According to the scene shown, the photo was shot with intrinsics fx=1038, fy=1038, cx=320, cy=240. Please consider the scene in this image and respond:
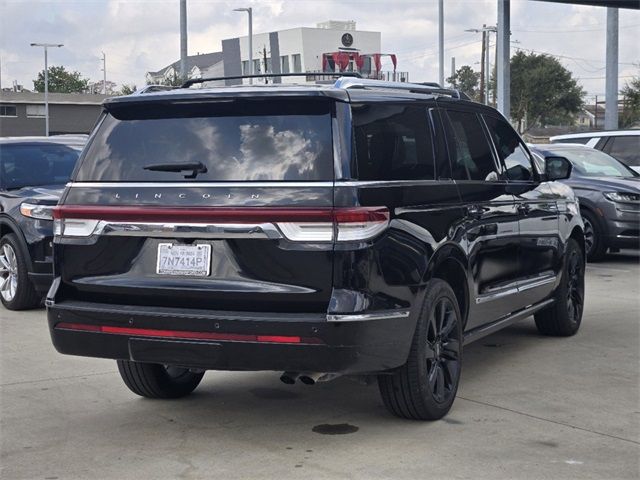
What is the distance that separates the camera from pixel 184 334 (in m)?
5.37

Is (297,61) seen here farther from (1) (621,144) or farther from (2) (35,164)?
(2) (35,164)

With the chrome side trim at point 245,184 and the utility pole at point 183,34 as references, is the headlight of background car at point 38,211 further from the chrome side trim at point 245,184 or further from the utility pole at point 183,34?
the utility pole at point 183,34

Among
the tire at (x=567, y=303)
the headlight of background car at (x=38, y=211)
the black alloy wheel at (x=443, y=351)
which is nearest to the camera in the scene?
the black alloy wheel at (x=443, y=351)

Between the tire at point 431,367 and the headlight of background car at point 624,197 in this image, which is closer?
the tire at point 431,367

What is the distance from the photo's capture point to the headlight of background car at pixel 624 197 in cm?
1449

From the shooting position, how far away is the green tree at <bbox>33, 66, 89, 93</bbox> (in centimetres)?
11200

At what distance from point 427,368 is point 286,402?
1080mm

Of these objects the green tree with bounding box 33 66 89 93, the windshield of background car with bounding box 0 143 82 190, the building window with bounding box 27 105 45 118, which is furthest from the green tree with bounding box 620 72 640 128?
the green tree with bounding box 33 66 89 93

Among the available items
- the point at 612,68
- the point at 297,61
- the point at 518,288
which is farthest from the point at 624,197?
the point at 297,61

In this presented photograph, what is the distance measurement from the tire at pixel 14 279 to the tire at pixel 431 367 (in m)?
5.58

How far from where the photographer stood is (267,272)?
17.2ft

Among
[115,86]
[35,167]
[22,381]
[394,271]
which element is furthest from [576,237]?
Result: [115,86]

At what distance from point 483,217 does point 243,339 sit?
219 centimetres

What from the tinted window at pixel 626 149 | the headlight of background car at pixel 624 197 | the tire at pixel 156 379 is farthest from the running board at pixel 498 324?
the tinted window at pixel 626 149
